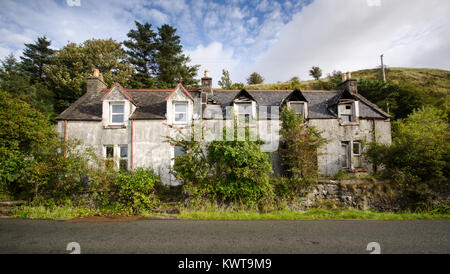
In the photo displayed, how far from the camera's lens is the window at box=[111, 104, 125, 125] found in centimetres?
1437

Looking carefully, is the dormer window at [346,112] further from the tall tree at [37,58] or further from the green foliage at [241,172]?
the tall tree at [37,58]

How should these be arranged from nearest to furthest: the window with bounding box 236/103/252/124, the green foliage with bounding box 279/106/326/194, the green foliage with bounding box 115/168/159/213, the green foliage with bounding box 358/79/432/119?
the green foliage with bounding box 115/168/159/213 → the green foliage with bounding box 279/106/326/194 → the window with bounding box 236/103/252/124 → the green foliage with bounding box 358/79/432/119

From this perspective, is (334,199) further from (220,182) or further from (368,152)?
(220,182)

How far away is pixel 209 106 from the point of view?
51.5ft

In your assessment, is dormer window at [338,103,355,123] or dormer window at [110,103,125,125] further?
dormer window at [338,103,355,123]

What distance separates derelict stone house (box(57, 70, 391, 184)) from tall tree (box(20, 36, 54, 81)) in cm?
2880

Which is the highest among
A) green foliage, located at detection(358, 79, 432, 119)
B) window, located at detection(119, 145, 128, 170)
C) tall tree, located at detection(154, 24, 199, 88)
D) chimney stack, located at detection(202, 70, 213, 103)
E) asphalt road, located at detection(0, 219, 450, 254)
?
tall tree, located at detection(154, 24, 199, 88)

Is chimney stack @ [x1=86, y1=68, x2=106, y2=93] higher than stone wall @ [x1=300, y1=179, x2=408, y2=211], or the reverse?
chimney stack @ [x1=86, y1=68, x2=106, y2=93]

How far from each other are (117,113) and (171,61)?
22766mm

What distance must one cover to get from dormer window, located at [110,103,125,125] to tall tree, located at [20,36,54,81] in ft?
104

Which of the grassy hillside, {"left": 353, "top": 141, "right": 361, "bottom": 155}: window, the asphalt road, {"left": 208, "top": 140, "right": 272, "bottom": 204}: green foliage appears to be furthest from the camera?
the grassy hillside

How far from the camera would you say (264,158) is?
10039 mm

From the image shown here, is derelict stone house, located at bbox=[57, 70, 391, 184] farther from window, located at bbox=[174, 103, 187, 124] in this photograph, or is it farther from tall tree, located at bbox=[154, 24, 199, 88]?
tall tree, located at bbox=[154, 24, 199, 88]

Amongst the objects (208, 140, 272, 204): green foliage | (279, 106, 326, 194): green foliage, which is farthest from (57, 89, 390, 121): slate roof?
(208, 140, 272, 204): green foliage
